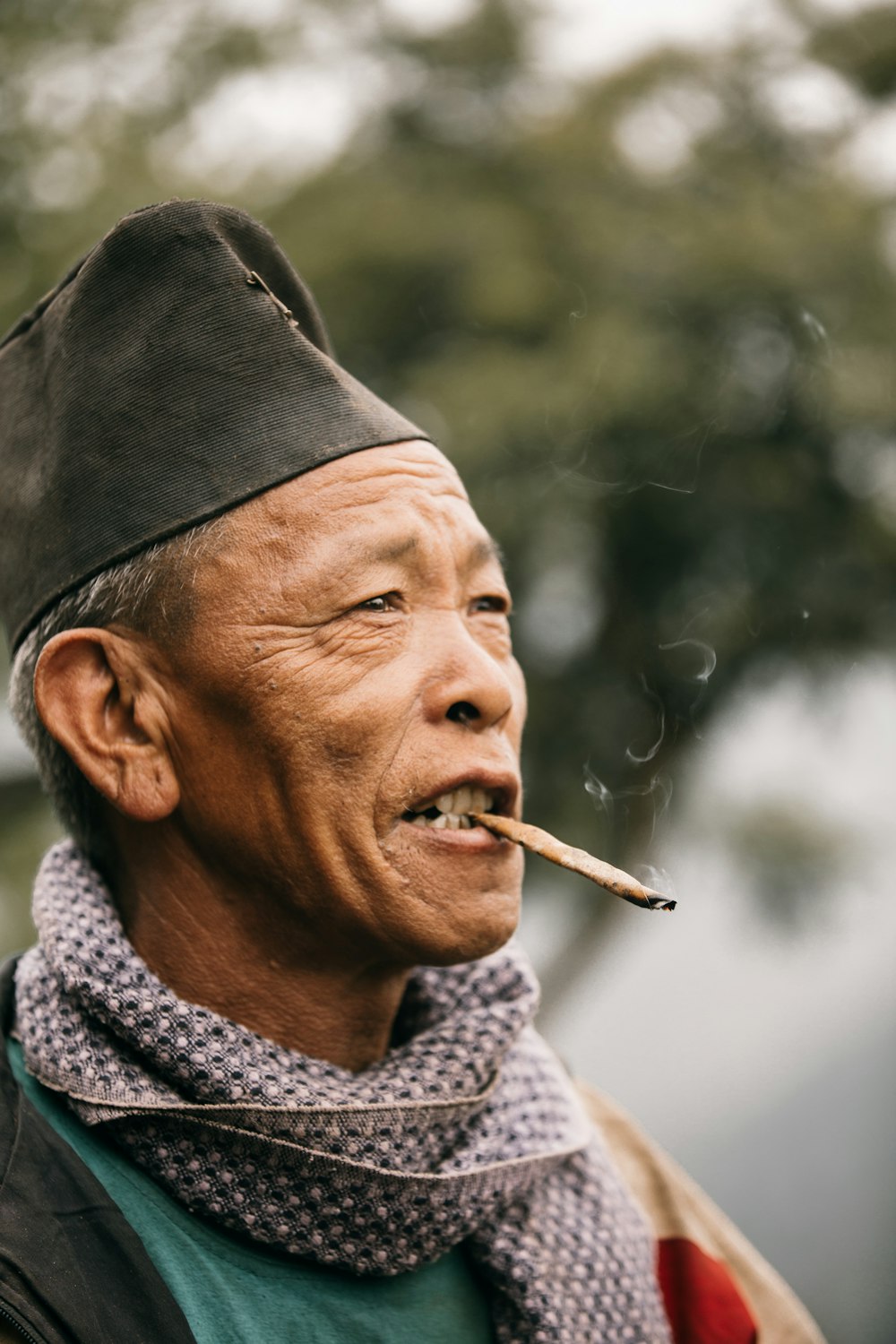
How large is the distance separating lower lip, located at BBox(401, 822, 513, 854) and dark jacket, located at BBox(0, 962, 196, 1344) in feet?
2.46

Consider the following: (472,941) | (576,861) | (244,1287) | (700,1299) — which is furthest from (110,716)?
(700,1299)

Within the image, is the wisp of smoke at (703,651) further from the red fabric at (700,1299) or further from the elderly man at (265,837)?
the elderly man at (265,837)

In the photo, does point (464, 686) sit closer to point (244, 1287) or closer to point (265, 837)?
point (265, 837)

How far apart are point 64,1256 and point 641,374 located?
219 inches

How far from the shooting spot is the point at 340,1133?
207 centimetres

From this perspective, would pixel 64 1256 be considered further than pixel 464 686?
No

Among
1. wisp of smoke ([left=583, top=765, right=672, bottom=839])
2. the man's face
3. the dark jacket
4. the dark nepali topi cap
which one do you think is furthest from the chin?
wisp of smoke ([left=583, top=765, right=672, bottom=839])

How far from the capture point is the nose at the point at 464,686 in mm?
2199

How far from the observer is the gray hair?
221cm

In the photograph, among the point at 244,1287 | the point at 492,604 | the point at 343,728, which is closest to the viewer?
the point at 244,1287

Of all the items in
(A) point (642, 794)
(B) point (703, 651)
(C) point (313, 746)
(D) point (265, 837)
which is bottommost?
(A) point (642, 794)

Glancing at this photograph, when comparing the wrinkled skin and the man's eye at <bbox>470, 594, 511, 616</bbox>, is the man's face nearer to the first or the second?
the wrinkled skin

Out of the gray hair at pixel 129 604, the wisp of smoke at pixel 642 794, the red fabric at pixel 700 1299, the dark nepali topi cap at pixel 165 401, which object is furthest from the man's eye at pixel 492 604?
the wisp of smoke at pixel 642 794

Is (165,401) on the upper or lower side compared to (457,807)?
upper
